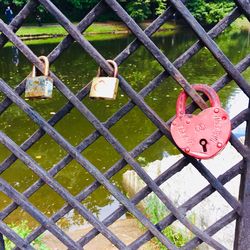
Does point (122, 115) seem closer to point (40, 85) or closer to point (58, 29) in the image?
point (40, 85)

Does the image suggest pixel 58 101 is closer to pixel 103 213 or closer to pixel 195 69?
pixel 103 213

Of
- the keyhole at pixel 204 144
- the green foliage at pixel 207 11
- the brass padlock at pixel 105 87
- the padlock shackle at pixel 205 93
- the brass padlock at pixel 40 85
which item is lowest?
the green foliage at pixel 207 11

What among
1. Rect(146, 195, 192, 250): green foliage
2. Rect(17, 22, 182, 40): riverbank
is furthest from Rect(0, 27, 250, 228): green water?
Rect(17, 22, 182, 40): riverbank

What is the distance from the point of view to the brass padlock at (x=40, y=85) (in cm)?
161

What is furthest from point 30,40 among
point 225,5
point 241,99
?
point 225,5

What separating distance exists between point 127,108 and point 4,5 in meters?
24.9

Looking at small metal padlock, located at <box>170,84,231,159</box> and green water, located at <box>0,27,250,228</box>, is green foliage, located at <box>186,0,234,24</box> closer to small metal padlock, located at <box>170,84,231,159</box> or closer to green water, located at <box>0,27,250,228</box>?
green water, located at <box>0,27,250,228</box>

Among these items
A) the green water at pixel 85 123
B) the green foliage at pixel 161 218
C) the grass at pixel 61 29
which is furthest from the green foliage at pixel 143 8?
the green foliage at pixel 161 218

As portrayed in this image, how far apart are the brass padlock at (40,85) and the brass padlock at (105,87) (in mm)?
169

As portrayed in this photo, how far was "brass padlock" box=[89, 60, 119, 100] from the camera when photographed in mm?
1601

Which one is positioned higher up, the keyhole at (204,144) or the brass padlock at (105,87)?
the brass padlock at (105,87)

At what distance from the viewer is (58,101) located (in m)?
10.1

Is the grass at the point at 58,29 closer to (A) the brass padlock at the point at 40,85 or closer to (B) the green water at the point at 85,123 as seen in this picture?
(B) the green water at the point at 85,123

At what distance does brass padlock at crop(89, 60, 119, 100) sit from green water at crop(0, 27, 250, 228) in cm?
368
